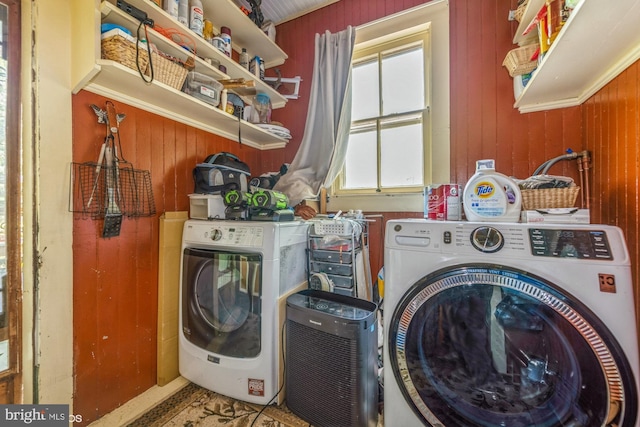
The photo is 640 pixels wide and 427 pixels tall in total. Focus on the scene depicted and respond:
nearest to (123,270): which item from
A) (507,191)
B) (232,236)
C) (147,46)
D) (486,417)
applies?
(232,236)

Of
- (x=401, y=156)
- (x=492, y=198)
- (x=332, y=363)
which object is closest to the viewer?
(x=492, y=198)

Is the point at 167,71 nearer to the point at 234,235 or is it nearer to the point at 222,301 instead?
the point at 234,235

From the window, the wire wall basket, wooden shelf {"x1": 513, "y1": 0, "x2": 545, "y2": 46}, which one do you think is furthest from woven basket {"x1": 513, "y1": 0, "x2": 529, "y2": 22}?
→ the wire wall basket

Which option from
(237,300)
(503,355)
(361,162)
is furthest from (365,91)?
(503,355)

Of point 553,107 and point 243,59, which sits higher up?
point 243,59

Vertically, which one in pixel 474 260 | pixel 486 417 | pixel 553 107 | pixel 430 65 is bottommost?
pixel 486 417

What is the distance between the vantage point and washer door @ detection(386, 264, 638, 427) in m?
0.64

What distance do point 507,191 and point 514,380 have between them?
2.05ft

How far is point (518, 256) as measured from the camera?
725 millimetres

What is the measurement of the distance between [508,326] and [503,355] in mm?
97

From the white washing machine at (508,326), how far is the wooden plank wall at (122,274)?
1324mm

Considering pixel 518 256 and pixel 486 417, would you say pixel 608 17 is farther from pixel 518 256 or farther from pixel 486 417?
pixel 486 417

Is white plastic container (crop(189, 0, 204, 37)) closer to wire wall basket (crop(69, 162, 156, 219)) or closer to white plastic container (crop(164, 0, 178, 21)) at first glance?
white plastic container (crop(164, 0, 178, 21))

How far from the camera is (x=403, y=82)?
1914 millimetres
